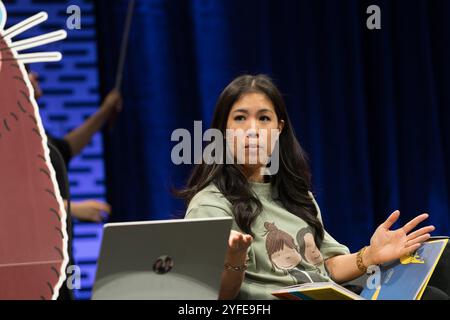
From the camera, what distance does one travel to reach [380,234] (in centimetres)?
196

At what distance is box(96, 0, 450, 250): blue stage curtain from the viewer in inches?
132

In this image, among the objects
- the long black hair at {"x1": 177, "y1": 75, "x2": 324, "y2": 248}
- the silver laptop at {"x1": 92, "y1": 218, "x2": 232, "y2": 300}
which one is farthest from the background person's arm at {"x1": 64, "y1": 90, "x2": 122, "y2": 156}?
the silver laptop at {"x1": 92, "y1": 218, "x2": 232, "y2": 300}

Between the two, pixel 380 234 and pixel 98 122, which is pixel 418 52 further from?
pixel 380 234

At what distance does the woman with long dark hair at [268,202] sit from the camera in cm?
192

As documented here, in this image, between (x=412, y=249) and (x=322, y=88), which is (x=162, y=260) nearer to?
(x=412, y=249)

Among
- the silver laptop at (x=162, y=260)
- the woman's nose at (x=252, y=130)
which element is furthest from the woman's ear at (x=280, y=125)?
the silver laptop at (x=162, y=260)

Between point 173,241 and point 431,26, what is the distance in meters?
2.36

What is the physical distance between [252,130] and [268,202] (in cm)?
19

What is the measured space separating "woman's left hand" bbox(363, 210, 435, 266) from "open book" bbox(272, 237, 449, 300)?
0.05ft

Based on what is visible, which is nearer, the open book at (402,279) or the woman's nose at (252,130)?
the open book at (402,279)

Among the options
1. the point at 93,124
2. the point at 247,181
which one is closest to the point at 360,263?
the point at 247,181

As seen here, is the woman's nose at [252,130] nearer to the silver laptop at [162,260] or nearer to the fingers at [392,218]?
the fingers at [392,218]

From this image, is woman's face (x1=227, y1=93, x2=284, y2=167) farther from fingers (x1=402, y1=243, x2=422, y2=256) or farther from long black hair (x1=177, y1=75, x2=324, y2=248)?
fingers (x1=402, y1=243, x2=422, y2=256)

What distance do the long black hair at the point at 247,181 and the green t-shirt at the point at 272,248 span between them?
0.08ft
